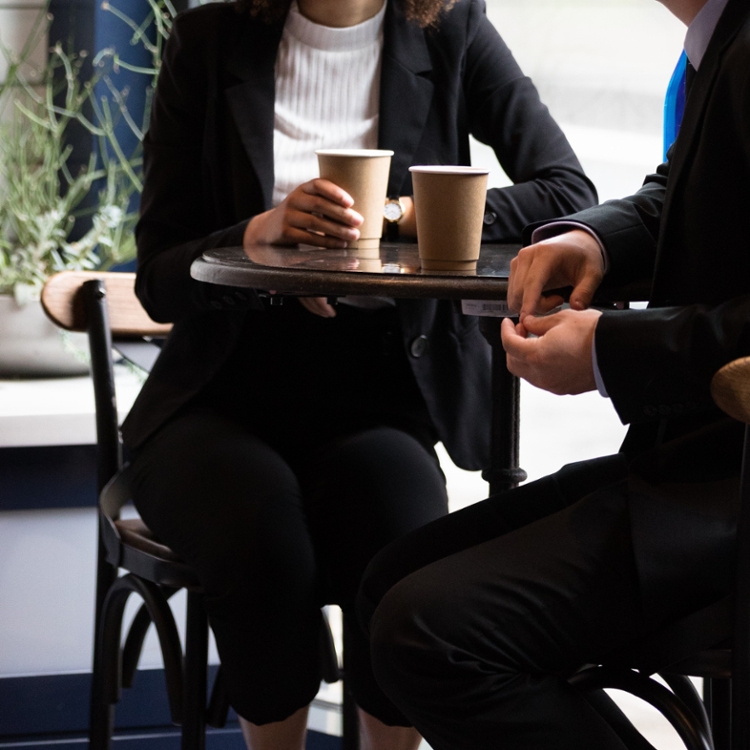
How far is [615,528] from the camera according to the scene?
930 mm

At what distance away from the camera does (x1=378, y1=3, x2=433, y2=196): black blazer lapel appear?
1.57m

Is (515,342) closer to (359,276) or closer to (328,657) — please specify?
(359,276)

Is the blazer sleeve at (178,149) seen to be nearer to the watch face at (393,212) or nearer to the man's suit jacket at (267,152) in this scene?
the man's suit jacket at (267,152)

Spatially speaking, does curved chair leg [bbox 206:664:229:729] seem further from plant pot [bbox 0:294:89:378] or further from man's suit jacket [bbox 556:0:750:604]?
plant pot [bbox 0:294:89:378]

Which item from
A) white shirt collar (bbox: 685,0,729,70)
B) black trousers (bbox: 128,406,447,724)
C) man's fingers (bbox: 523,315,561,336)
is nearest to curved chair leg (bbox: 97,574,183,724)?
black trousers (bbox: 128,406,447,724)

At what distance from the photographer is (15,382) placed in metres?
2.23

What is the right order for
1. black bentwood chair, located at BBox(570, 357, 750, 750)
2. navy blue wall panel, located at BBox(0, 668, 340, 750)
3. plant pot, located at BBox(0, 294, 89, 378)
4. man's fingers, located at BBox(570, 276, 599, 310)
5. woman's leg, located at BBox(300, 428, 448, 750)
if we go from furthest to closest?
1. plant pot, located at BBox(0, 294, 89, 378)
2. navy blue wall panel, located at BBox(0, 668, 340, 750)
3. woman's leg, located at BBox(300, 428, 448, 750)
4. man's fingers, located at BBox(570, 276, 599, 310)
5. black bentwood chair, located at BBox(570, 357, 750, 750)

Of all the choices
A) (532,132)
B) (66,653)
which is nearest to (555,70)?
(532,132)

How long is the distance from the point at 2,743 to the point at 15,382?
0.71 metres

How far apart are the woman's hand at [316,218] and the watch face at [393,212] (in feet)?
0.51

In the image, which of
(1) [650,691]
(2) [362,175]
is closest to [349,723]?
(1) [650,691]

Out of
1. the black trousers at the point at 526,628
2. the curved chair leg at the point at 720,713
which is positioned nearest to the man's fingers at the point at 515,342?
the black trousers at the point at 526,628

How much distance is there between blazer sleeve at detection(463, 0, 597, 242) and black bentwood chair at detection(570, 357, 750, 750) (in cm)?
66

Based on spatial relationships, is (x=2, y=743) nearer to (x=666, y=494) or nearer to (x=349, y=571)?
(x=349, y=571)
